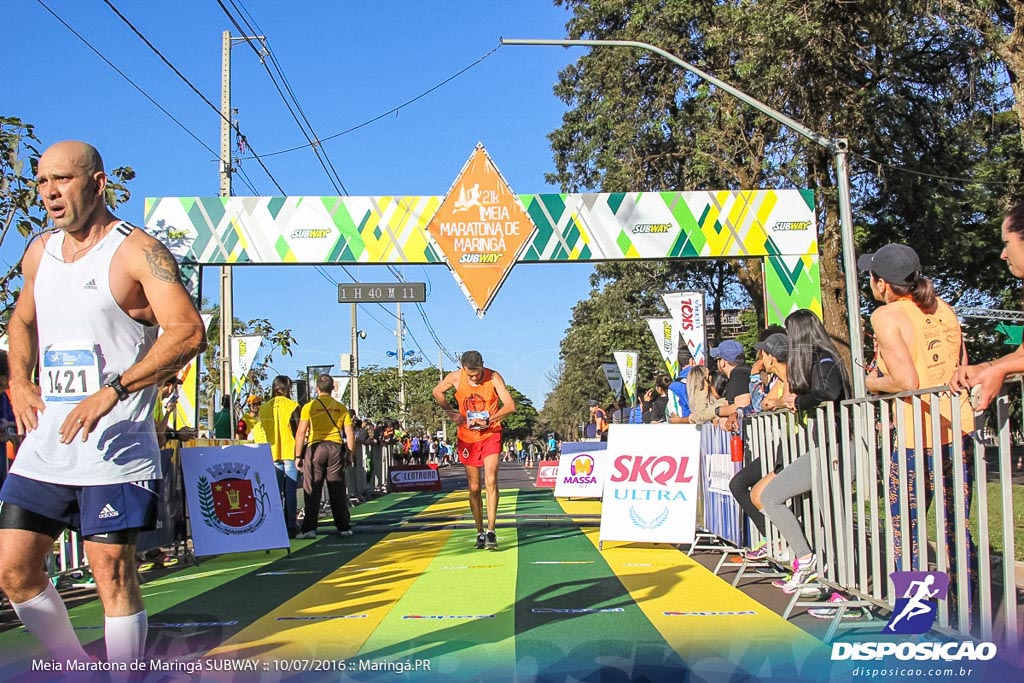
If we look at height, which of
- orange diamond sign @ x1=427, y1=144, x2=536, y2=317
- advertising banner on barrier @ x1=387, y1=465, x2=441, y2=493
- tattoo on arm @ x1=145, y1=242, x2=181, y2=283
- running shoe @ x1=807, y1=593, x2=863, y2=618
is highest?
orange diamond sign @ x1=427, y1=144, x2=536, y2=317

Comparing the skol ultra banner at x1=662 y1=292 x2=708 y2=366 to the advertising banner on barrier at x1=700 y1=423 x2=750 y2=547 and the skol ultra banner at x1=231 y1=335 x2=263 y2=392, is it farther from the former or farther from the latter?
the advertising banner on barrier at x1=700 y1=423 x2=750 y2=547

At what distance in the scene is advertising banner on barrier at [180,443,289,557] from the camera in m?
9.61

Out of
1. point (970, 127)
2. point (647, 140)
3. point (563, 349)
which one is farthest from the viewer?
point (563, 349)

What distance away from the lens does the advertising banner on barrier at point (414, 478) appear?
75.3 feet

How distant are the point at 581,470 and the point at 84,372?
14303 millimetres

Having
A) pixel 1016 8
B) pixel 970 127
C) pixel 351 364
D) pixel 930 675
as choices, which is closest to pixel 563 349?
pixel 351 364

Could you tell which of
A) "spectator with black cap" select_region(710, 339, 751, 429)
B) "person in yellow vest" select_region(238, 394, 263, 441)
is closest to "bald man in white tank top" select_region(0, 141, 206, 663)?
"spectator with black cap" select_region(710, 339, 751, 429)

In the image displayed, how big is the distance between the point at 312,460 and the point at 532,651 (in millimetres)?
7507

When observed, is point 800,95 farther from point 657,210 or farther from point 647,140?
point 657,210

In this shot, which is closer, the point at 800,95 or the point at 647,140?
the point at 800,95

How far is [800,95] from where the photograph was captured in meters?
20.6

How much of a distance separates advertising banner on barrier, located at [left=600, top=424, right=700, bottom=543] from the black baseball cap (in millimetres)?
3819

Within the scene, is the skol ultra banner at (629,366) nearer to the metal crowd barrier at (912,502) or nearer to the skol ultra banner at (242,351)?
the skol ultra banner at (242,351)

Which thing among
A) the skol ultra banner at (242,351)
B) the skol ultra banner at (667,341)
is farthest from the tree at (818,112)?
the skol ultra banner at (242,351)
